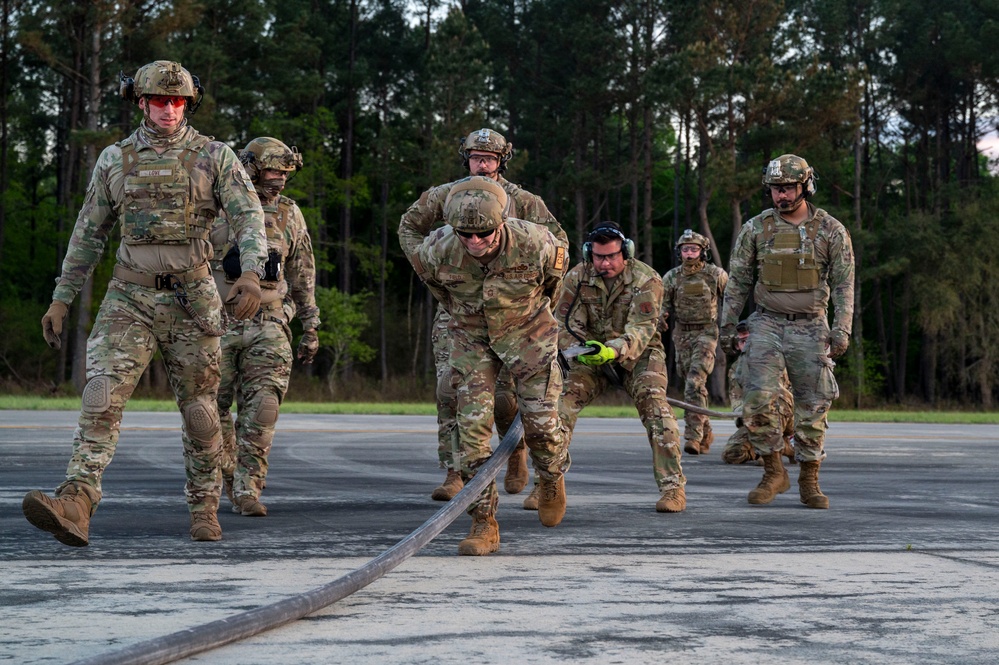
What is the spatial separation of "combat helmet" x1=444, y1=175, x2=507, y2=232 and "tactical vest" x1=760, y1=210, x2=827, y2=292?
3.72 metres

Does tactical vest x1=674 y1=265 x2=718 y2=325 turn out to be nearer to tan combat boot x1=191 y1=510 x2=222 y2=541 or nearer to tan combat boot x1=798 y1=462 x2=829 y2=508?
tan combat boot x1=798 y1=462 x2=829 y2=508

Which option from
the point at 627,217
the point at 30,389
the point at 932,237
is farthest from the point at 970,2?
the point at 30,389

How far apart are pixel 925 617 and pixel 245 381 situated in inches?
204

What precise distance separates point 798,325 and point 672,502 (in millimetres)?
1729

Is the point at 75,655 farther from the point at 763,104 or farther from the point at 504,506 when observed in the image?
the point at 763,104

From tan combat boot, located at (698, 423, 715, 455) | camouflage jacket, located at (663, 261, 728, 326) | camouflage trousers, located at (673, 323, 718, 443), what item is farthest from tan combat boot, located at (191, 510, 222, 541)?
camouflage trousers, located at (673, 323, 718, 443)

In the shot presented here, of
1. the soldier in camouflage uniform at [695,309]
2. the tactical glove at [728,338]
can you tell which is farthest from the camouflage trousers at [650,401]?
the soldier in camouflage uniform at [695,309]

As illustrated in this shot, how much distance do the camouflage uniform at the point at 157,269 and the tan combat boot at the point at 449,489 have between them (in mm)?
2680

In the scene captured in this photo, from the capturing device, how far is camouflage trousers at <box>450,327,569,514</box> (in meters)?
7.21

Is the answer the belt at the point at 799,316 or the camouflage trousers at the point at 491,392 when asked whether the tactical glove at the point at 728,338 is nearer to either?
the belt at the point at 799,316

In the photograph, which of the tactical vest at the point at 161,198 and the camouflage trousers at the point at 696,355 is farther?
the camouflage trousers at the point at 696,355

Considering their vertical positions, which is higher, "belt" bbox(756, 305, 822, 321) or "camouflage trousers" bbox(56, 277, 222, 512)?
"belt" bbox(756, 305, 822, 321)

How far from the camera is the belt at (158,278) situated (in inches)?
281

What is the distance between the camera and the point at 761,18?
1828 inches
